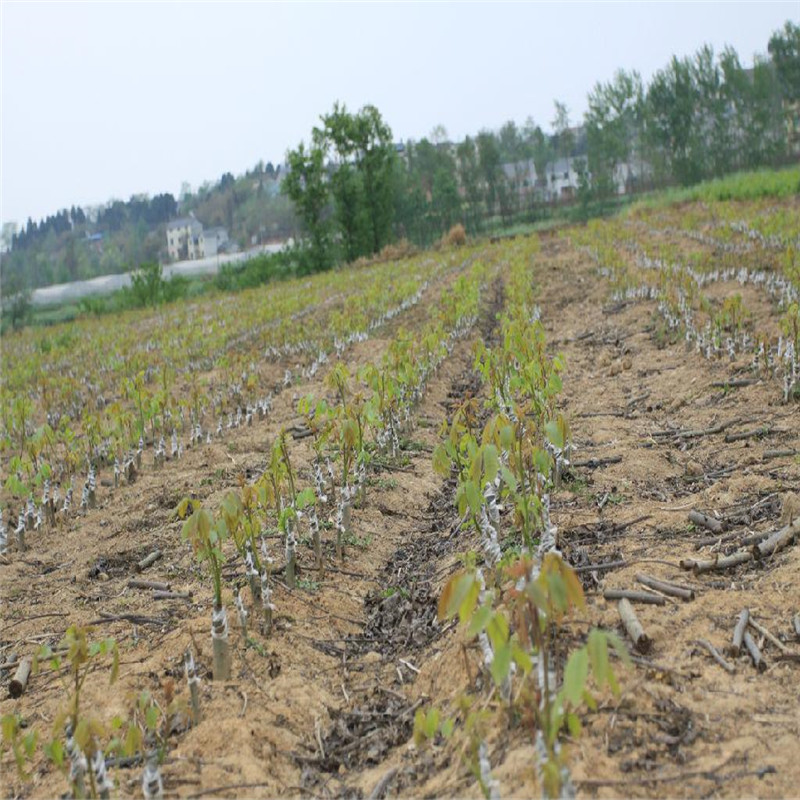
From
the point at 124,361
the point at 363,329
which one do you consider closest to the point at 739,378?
the point at 363,329

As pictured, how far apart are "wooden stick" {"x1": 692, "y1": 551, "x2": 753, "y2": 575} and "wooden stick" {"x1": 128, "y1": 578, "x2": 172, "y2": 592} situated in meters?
2.74

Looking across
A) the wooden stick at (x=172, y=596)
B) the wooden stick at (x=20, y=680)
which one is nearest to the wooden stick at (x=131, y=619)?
the wooden stick at (x=172, y=596)

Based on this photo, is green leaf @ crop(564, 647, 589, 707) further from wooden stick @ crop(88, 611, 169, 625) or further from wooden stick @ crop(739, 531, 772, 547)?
wooden stick @ crop(88, 611, 169, 625)

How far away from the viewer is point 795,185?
2739 cm

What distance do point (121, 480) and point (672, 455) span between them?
4.55m

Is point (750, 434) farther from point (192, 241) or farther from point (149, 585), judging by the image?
point (192, 241)

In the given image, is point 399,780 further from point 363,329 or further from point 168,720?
point 363,329

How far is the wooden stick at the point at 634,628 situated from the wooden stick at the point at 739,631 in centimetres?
29

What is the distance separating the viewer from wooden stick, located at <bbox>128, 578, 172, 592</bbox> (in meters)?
4.11

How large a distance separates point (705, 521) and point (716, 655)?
4.06ft

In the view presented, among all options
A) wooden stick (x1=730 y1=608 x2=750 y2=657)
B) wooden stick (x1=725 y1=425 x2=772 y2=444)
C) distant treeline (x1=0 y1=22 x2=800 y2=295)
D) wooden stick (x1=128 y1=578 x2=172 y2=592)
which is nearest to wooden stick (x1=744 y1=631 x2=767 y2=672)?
wooden stick (x1=730 y1=608 x2=750 y2=657)

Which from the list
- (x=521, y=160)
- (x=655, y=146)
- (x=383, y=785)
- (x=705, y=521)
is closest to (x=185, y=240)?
(x=521, y=160)

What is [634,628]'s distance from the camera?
279 centimetres

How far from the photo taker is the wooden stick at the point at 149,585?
4.11 metres
